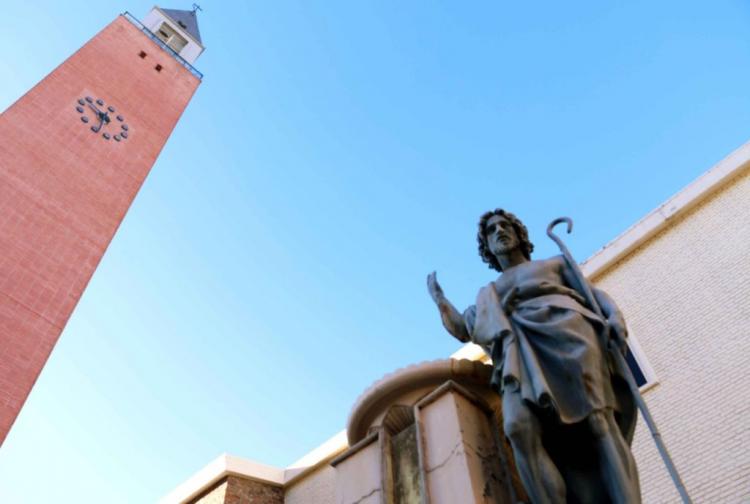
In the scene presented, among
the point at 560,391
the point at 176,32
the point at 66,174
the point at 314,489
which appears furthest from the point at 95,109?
the point at 560,391

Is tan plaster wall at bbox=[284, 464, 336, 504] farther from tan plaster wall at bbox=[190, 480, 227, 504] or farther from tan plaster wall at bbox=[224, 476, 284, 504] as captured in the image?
tan plaster wall at bbox=[190, 480, 227, 504]

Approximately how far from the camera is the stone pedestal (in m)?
2.87

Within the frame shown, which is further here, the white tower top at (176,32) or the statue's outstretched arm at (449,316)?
the white tower top at (176,32)

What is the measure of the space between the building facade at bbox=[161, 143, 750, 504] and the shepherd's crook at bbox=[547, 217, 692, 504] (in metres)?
4.28

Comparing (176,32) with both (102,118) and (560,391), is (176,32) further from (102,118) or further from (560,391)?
(560,391)

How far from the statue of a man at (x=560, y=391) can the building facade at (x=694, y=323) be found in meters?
4.29

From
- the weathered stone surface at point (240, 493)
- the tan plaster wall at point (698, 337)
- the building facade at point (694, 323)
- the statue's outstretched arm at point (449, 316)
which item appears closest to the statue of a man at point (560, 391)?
the statue's outstretched arm at point (449, 316)

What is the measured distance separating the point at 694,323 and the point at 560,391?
23.7ft

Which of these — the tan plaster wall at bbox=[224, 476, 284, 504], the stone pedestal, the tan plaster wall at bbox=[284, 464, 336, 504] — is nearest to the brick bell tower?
the tan plaster wall at bbox=[224, 476, 284, 504]

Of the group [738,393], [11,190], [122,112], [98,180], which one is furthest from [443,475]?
[122,112]

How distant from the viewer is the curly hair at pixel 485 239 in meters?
3.67

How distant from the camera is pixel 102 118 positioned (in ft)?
59.7

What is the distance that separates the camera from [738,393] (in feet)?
26.0

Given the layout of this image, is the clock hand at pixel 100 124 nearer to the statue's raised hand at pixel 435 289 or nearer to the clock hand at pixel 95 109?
the clock hand at pixel 95 109
